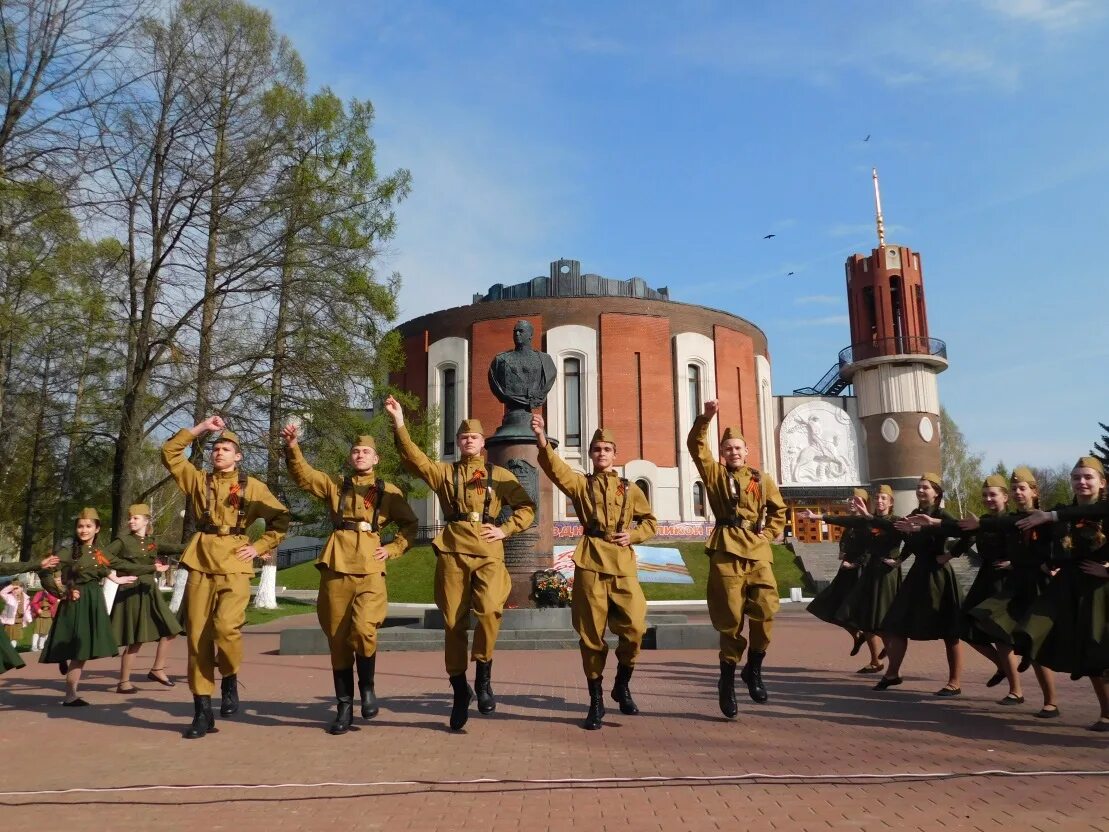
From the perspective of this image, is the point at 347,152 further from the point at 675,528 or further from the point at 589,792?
the point at 675,528

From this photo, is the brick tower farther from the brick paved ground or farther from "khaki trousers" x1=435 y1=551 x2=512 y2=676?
"khaki trousers" x1=435 y1=551 x2=512 y2=676

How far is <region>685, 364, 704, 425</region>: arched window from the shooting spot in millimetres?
40562

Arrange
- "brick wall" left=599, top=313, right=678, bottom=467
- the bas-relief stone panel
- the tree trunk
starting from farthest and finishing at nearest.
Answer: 1. the bas-relief stone panel
2. "brick wall" left=599, top=313, right=678, bottom=467
3. the tree trunk

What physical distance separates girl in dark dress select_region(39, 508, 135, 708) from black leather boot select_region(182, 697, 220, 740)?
2.20 meters

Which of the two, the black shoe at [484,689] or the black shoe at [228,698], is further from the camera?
the black shoe at [228,698]

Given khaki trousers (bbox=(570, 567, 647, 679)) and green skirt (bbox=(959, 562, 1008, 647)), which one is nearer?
khaki trousers (bbox=(570, 567, 647, 679))

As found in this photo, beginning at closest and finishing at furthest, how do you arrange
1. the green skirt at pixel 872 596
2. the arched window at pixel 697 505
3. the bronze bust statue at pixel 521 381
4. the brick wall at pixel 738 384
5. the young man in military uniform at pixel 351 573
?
the young man in military uniform at pixel 351 573, the green skirt at pixel 872 596, the bronze bust statue at pixel 521 381, the arched window at pixel 697 505, the brick wall at pixel 738 384

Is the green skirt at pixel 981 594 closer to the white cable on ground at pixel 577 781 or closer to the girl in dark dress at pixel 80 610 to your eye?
the white cable on ground at pixel 577 781

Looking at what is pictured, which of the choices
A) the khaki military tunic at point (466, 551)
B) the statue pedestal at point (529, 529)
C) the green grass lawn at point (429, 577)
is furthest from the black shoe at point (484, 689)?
the green grass lawn at point (429, 577)

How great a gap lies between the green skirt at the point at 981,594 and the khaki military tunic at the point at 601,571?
2.99m

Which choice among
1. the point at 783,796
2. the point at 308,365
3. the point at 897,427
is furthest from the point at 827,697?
the point at 897,427

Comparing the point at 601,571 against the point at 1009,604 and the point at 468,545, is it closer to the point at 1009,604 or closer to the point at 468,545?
the point at 468,545

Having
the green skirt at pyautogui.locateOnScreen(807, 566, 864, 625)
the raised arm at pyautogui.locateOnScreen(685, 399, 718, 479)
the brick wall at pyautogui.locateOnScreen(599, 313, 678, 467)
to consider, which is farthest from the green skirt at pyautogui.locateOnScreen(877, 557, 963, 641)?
the brick wall at pyautogui.locateOnScreen(599, 313, 678, 467)

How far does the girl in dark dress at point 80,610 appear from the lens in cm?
794
